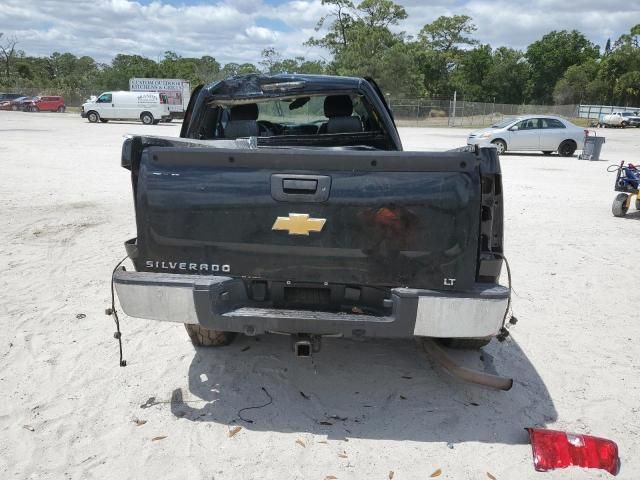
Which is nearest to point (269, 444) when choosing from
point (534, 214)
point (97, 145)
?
point (534, 214)

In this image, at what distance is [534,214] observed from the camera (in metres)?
9.29

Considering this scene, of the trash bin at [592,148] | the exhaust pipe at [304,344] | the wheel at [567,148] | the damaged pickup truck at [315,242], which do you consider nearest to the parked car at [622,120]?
the wheel at [567,148]

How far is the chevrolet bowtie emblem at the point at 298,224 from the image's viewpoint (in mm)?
2982

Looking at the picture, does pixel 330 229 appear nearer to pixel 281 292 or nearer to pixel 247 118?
pixel 281 292

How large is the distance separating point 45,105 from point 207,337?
48.6 metres

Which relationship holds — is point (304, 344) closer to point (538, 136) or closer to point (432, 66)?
point (538, 136)

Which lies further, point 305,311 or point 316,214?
point 305,311

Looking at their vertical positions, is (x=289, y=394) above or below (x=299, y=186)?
below

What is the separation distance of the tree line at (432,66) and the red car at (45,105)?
1202 centimetres

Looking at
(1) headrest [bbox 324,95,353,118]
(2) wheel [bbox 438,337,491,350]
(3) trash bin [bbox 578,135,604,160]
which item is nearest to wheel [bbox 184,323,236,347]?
(2) wheel [bbox 438,337,491,350]

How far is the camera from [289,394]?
3617mm

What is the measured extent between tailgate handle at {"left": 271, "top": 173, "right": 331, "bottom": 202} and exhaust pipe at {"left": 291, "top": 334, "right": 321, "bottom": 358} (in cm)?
79

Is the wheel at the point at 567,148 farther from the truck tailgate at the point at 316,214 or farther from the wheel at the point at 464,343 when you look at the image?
the truck tailgate at the point at 316,214

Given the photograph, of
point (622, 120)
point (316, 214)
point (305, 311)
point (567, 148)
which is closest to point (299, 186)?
point (316, 214)
